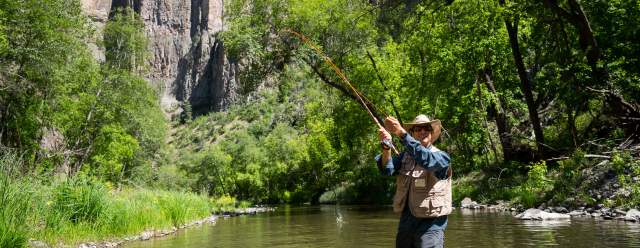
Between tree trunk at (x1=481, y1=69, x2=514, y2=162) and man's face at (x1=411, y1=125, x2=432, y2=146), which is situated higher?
tree trunk at (x1=481, y1=69, x2=514, y2=162)

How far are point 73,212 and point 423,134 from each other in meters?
8.17

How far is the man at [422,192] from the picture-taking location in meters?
4.70

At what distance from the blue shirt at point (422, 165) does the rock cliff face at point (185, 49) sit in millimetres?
131785

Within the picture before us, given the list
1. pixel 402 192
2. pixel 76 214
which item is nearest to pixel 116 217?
pixel 76 214

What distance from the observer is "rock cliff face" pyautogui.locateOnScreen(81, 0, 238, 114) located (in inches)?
5497

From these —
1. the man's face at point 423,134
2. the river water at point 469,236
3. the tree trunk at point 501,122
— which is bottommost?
the river water at point 469,236

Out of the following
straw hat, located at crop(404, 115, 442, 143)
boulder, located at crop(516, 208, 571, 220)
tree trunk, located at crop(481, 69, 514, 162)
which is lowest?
boulder, located at crop(516, 208, 571, 220)

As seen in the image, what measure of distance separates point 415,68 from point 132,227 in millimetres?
19708

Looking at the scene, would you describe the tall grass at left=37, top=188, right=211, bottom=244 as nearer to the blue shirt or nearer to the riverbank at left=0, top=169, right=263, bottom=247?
the riverbank at left=0, top=169, right=263, bottom=247

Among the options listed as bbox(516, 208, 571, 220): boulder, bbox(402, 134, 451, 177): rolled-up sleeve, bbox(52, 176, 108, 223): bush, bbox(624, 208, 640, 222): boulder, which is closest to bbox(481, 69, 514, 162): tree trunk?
bbox(516, 208, 571, 220): boulder

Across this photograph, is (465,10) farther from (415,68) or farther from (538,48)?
(415,68)

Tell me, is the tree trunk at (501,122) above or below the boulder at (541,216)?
above

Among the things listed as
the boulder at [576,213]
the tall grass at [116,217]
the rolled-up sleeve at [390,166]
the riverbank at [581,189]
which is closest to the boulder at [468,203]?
the riverbank at [581,189]

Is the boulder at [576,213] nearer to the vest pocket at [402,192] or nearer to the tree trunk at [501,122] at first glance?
the tree trunk at [501,122]
